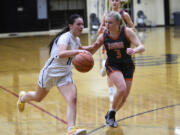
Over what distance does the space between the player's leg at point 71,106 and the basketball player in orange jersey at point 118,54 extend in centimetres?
64

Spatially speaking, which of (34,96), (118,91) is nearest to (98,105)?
(118,91)

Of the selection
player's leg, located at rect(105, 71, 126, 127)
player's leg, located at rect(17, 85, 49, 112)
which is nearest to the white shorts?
player's leg, located at rect(17, 85, 49, 112)

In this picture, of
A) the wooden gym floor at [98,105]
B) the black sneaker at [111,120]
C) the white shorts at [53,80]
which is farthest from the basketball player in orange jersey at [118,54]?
the white shorts at [53,80]

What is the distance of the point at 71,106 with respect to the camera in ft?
13.7

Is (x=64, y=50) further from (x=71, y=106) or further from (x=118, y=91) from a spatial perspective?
(x=118, y=91)

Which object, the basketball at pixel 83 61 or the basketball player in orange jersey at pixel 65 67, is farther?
the basketball at pixel 83 61

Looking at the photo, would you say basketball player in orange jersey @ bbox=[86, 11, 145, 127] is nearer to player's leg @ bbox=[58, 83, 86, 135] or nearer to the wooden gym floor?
the wooden gym floor

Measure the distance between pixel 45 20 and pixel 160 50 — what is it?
11809 millimetres

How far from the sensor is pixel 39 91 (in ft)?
15.0

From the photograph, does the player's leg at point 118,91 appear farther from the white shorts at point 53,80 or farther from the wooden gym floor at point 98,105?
the white shorts at point 53,80

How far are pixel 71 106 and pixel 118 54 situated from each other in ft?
3.23

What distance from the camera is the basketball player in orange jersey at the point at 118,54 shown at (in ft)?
15.0

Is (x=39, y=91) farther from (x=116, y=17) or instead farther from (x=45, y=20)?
(x=45, y=20)

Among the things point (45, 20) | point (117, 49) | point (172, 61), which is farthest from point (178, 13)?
point (117, 49)
